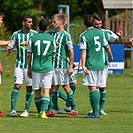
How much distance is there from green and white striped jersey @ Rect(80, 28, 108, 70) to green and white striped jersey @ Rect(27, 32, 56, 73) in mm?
670

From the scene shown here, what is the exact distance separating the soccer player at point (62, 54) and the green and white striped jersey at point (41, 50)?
0.57 metres

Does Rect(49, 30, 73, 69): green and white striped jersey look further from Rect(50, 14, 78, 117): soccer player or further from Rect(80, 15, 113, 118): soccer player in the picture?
Rect(80, 15, 113, 118): soccer player

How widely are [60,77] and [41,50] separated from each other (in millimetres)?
976

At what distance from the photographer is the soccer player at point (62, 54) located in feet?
50.7

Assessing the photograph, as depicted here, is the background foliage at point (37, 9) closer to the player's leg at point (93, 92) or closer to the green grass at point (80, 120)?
the green grass at point (80, 120)

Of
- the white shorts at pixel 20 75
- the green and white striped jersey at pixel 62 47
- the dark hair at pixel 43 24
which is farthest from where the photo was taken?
the white shorts at pixel 20 75

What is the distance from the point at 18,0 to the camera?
53.4 m

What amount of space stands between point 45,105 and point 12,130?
199 cm

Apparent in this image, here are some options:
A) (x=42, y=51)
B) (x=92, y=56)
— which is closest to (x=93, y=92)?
(x=92, y=56)

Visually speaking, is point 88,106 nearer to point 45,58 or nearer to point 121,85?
point 45,58

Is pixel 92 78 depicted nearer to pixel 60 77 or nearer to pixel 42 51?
pixel 60 77

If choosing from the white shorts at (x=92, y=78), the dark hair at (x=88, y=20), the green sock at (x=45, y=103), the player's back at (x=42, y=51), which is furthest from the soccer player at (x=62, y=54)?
the green sock at (x=45, y=103)

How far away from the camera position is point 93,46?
49.8ft

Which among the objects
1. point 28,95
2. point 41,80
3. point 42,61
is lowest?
point 28,95
